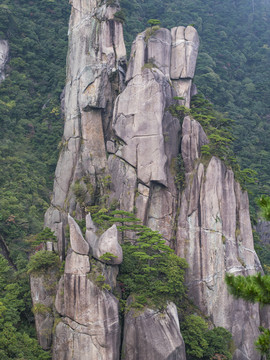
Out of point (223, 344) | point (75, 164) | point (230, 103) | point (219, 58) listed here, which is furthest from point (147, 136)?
point (219, 58)

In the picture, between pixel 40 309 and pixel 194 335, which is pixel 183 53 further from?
pixel 40 309

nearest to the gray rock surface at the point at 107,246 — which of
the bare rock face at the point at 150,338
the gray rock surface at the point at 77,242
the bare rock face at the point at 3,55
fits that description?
the gray rock surface at the point at 77,242

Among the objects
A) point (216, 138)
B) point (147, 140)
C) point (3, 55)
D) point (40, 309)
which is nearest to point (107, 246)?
point (40, 309)

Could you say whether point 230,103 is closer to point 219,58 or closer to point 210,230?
point 219,58

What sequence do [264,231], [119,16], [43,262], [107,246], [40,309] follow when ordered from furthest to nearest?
[264,231]
[119,16]
[43,262]
[40,309]
[107,246]

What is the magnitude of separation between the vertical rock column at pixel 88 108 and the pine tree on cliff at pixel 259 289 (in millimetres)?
16661

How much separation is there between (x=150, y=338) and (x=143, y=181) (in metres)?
8.14

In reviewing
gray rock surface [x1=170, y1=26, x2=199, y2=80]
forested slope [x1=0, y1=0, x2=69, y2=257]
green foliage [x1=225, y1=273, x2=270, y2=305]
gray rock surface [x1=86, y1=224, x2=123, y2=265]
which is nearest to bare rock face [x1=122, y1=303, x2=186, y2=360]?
gray rock surface [x1=86, y1=224, x2=123, y2=265]

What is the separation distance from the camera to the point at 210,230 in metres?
23.5

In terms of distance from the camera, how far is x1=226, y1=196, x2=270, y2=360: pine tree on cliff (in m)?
8.19

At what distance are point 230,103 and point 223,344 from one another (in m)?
27.0

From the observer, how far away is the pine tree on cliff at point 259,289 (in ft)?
26.9

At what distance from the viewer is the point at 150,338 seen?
62.5ft

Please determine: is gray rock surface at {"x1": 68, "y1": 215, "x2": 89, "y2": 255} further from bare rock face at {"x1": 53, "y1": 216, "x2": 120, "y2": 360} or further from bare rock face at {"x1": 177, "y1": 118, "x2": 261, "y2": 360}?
bare rock face at {"x1": 177, "y1": 118, "x2": 261, "y2": 360}
